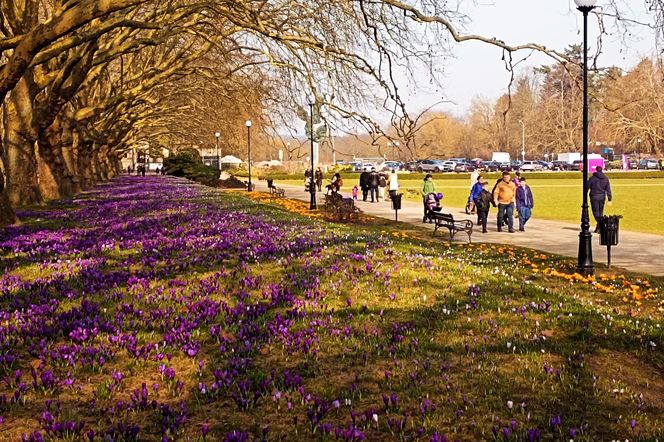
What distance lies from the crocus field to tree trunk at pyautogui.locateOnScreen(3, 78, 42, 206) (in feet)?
34.2

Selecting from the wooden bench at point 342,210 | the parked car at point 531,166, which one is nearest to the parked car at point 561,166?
the parked car at point 531,166

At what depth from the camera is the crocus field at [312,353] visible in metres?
3.69

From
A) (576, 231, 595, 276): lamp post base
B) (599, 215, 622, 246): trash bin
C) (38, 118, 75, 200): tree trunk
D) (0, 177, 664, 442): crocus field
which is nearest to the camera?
(0, 177, 664, 442): crocus field

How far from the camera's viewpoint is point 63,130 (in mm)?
23953

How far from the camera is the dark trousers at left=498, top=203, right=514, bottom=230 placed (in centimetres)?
1920

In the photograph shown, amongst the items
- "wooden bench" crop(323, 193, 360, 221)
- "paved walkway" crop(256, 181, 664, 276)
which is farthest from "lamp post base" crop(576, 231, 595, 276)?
"wooden bench" crop(323, 193, 360, 221)

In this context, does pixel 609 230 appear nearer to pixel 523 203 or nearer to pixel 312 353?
pixel 523 203

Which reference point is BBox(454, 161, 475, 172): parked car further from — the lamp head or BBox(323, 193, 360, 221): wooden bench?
the lamp head

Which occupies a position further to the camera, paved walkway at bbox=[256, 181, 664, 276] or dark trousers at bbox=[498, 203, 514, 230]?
dark trousers at bbox=[498, 203, 514, 230]

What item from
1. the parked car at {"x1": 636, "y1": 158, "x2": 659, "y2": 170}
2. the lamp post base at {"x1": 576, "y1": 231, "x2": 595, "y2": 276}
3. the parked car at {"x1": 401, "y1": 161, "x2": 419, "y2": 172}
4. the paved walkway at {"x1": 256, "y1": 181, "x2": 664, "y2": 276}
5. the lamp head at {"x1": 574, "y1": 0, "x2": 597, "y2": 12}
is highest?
the lamp head at {"x1": 574, "y1": 0, "x2": 597, "y2": 12}

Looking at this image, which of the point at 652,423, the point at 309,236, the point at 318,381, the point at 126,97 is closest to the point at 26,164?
the point at 126,97

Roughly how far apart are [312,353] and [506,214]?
15.8m

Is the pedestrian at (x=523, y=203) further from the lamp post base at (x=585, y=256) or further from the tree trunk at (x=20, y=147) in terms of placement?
the tree trunk at (x=20, y=147)

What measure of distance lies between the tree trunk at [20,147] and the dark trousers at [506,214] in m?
15.3
